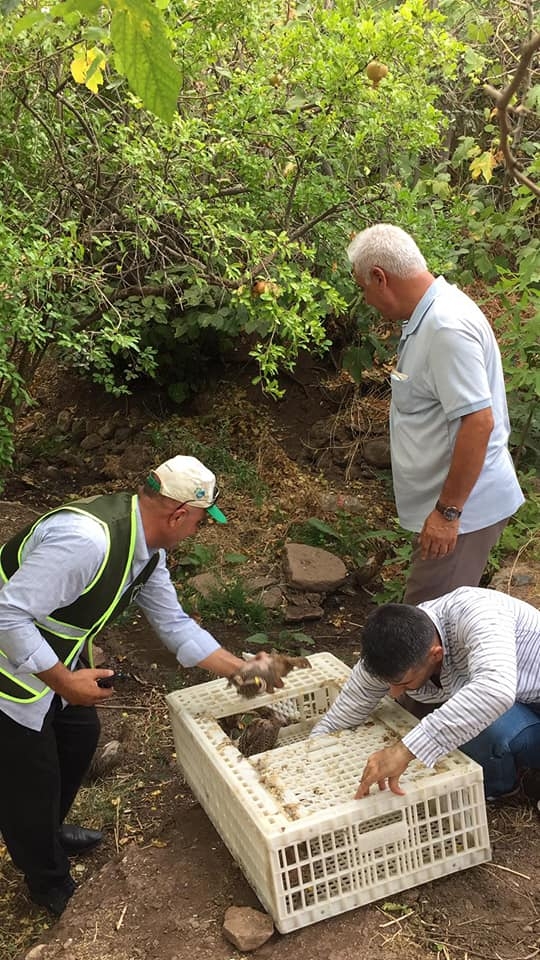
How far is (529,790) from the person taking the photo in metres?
2.76

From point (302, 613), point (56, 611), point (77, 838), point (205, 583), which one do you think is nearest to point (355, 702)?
point (56, 611)

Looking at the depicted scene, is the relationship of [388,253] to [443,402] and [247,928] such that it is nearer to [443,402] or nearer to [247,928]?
[443,402]

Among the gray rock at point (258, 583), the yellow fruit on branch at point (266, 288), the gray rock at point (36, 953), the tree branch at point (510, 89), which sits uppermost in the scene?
the tree branch at point (510, 89)

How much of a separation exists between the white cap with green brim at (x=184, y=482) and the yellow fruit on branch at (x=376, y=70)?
7.60ft

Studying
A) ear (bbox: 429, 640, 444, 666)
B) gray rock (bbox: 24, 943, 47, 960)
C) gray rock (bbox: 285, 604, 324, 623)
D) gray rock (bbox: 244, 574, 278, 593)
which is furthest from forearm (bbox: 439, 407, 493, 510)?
gray rock (bbox: 244, 574, 278, 593)

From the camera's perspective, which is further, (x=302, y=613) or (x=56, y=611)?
(x=302, y=613)

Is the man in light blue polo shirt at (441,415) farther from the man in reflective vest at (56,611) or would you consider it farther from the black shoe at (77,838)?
the black shoe at (77,838)

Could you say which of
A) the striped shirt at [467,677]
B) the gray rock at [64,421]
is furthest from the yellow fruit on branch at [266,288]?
the gray rock at [64,421]

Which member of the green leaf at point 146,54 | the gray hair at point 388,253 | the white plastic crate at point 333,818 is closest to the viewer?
the green leaf at point 146,54

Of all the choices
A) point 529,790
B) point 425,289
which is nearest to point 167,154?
point 425,289

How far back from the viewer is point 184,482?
2324mm

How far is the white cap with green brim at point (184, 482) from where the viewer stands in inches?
91.6

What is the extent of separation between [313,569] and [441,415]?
93.9 inches

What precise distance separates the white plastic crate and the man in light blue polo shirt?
62 centimetres
